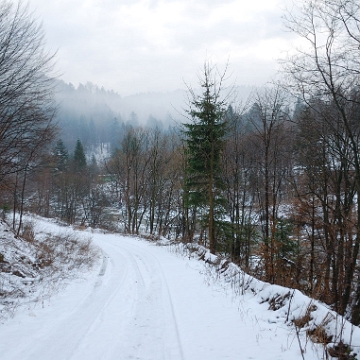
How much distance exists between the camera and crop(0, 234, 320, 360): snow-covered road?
413 cm

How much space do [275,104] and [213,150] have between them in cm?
520

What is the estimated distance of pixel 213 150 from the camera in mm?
16297

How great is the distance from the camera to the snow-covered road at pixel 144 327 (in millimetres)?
4129

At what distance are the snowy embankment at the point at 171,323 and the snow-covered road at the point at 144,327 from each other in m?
0.01

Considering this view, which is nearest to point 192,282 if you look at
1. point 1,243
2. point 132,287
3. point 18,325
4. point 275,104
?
point 132,287

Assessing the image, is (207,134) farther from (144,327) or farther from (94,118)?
(94,118)

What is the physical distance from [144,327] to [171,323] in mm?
Result: 549

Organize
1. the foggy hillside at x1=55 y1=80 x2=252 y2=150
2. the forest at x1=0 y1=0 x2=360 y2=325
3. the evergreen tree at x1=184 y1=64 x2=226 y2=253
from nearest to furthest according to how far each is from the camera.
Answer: the forest at x1=0 y1=0 x2=360 y2=325
the evergreen tree at x1=184 y1=64 x2=226 y2=253
the foggy hillside at x1=55 y1=80 x2=252 y2=150

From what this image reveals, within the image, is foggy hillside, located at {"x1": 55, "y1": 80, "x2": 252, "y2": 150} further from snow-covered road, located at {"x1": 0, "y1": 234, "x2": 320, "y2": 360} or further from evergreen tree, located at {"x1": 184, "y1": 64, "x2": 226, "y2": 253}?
snow-covered road, located at {"x1": 0, "y1": 234, "x2": 320, "y2": 360}

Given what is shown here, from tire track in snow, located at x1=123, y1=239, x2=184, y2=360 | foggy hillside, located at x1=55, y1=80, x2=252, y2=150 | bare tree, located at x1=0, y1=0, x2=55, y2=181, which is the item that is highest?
foggy hillside, located at x1=55, y1=80, x2=252, y2=150

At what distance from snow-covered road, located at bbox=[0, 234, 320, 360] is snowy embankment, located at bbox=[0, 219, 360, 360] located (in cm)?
1

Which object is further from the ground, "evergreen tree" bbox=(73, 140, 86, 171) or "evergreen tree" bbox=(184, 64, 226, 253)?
"evergreen tree" bbox=(73, 140, 86, 171)

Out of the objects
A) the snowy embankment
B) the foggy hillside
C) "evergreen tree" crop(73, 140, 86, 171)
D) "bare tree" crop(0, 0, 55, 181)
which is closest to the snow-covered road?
the snowy embankment

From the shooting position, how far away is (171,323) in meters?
5.43
